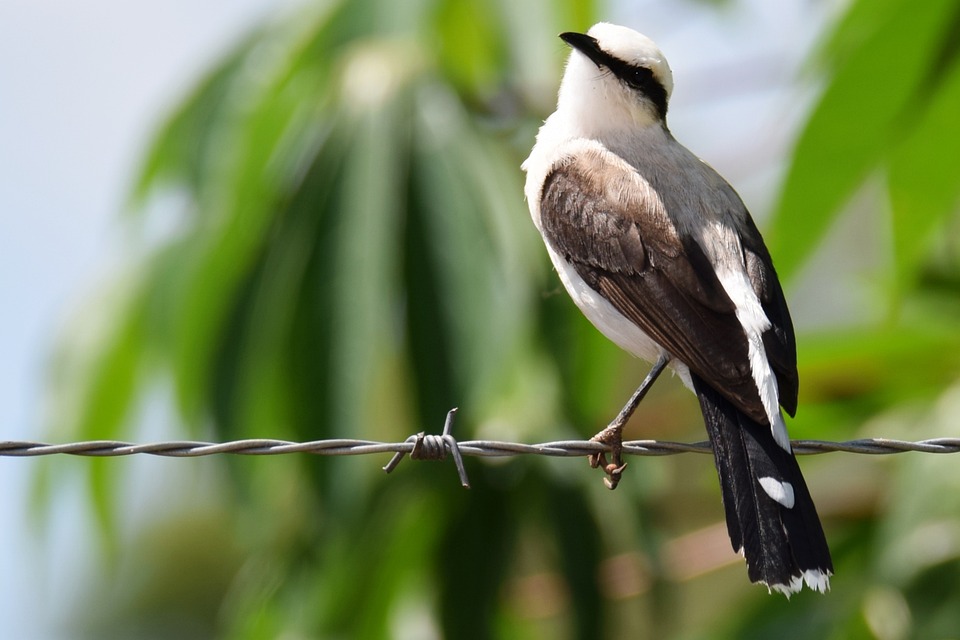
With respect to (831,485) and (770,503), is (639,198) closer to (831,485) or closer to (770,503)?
(770,503)

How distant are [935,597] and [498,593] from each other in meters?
1.85

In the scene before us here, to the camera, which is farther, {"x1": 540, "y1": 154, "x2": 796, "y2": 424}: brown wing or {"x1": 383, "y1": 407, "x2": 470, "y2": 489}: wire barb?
{"x1": 540, "y1": 154, "x2": 796, "y2": 424}: brown wing

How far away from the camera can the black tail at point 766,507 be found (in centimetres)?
344

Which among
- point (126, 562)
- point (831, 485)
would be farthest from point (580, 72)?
point (126, 562)

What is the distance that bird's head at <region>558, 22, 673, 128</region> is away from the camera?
4.86m

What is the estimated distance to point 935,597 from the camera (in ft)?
18.4

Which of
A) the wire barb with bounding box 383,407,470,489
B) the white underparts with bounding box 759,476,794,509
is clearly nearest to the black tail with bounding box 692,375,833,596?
the white underparts with bounding box 759,476,794,509

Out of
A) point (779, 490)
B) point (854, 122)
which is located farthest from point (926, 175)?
point (779, 490)

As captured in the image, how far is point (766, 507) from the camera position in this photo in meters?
3.57

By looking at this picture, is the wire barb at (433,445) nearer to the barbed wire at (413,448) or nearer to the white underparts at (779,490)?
the barbed wire at (413,448)

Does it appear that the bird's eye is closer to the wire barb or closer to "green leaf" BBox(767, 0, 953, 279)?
"green leaf" BBox(767, 0, 953, 279)

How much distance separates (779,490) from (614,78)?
6.15 feet

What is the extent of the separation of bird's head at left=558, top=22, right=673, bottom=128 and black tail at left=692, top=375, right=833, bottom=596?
1.45 m

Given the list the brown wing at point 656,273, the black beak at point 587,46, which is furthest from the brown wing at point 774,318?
the black beak at point 587,46
